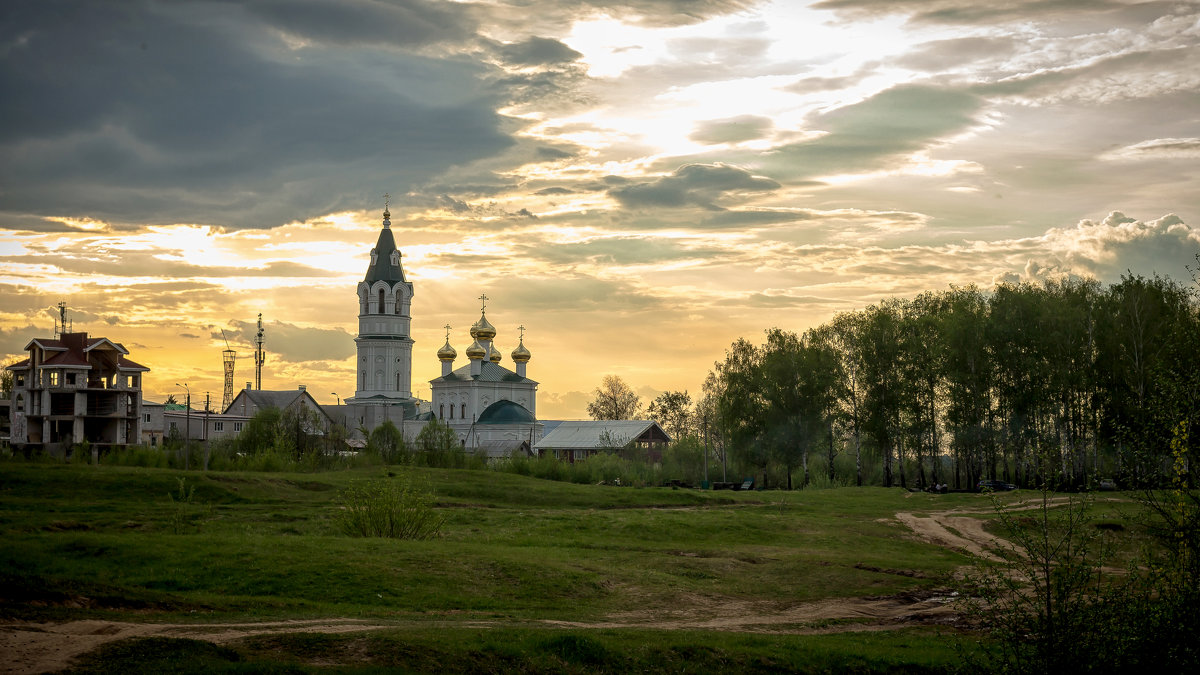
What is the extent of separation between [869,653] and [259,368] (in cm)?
11108

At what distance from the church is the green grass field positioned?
7213 centimetres

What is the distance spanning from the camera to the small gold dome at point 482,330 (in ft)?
436

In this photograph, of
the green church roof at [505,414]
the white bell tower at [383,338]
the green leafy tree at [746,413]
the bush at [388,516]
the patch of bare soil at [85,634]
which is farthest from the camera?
the white bell tower at [383,338]

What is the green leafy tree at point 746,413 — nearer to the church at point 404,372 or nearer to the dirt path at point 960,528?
the dirt path at point 960,528

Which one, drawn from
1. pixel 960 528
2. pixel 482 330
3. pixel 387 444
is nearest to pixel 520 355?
pixel 482 330

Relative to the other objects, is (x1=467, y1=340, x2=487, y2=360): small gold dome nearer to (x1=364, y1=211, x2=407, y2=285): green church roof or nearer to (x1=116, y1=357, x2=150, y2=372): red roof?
(x1=364, y1=211, x2=407, y2=285): green church roof

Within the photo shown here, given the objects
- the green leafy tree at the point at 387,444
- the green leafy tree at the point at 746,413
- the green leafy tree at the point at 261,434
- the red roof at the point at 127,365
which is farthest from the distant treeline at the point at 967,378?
the red roof at the point at 127,365

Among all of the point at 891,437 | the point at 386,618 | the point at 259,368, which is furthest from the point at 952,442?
the point at 259,368

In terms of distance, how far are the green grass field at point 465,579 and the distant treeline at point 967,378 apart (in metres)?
22.0

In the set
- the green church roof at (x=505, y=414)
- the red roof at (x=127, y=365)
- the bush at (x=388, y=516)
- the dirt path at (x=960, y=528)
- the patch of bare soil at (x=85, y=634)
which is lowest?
the dirt path at (x=960, y=528)

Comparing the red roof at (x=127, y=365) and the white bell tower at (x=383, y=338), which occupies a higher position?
the white bell tower at (x=383, y=338)

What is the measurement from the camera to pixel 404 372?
134500 millimetres

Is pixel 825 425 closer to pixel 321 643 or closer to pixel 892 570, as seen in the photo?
pixel 892 570

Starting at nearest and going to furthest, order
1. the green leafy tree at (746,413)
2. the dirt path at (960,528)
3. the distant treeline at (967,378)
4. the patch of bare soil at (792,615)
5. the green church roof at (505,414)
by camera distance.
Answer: the patch of bare soil at (792,615)
the dirt path at (960,528)
the distant treeline at (967,378)
the green leafy tree at (746,413)
the green church roof at (505,414)
